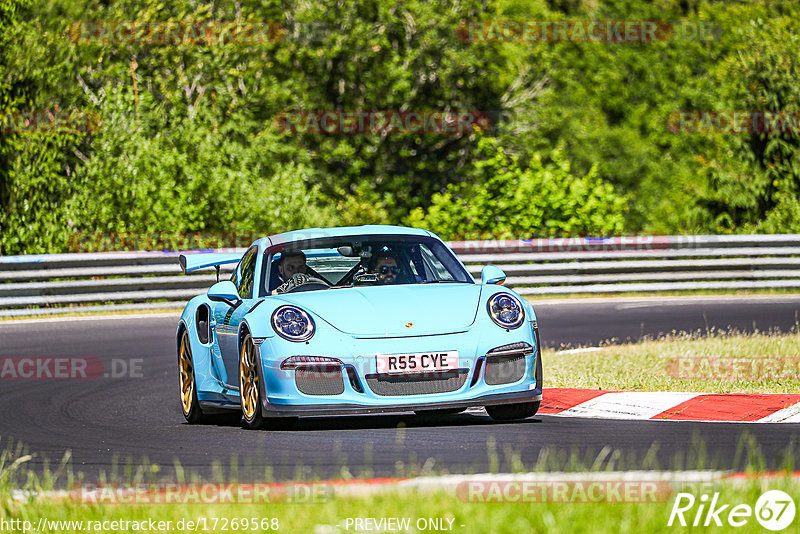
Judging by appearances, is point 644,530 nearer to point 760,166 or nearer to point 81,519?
point 81,519

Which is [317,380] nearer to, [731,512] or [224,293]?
[224,293]

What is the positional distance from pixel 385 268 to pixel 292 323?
1.31 meters

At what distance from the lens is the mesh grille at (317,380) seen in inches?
317

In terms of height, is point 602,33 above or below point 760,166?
above

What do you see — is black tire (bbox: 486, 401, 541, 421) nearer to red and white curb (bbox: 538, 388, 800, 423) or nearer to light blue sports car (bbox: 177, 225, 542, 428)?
light blue sports car (bbox: 177, 225, 542, 428)

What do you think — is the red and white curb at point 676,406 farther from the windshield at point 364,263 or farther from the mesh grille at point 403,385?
the mesh grille at point 403,385

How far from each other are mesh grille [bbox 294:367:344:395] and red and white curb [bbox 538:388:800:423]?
1846mm

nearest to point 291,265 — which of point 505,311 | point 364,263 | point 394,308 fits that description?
point 364,263

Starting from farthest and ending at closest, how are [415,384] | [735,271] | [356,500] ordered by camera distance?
[735,271] → [415,384] → [356,500]

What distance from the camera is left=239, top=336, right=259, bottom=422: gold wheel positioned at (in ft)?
27.5

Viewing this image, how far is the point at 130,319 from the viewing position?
18.5 m

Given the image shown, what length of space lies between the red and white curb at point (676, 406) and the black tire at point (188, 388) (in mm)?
2386

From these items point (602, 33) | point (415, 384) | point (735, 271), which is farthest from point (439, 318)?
point (602, 33)

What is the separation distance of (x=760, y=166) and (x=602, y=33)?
1139 inches
